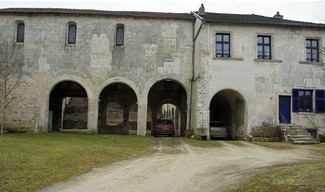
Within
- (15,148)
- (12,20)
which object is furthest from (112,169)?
(12,20)

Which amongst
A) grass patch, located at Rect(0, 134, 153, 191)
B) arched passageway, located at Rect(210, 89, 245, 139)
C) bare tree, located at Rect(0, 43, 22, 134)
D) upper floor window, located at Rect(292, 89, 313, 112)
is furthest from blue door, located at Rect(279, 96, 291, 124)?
bare tree, located at Rect(0, 43, 22, 134)

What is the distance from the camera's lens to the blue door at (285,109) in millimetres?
23375

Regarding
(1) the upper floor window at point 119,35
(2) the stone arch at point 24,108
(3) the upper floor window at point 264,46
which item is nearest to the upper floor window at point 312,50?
(3) the upper floor window at point 264,46

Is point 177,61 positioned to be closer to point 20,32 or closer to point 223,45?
point 223,45

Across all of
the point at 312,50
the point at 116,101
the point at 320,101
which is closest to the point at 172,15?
the point at 116,101

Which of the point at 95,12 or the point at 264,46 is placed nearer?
the point at 264,46

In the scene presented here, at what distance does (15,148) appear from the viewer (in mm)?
13719

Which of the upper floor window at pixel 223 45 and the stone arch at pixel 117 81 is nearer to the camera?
the upper floor window at pixel 223 45

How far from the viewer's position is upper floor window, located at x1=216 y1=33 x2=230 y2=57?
23.8 metres

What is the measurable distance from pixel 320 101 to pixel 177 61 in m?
10.3

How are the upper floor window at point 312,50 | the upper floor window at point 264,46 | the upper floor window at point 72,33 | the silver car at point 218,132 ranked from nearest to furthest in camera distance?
the upper floor window at point 264,46 → the upper floor window at point 312,50 → the silver car at point 218,132 → the upper floor window at point 72,33

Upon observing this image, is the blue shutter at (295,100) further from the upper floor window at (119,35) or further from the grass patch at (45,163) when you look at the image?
the upper floor window at (119,35)

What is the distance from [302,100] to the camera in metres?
23.8

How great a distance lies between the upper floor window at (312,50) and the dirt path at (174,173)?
12.2 meters
